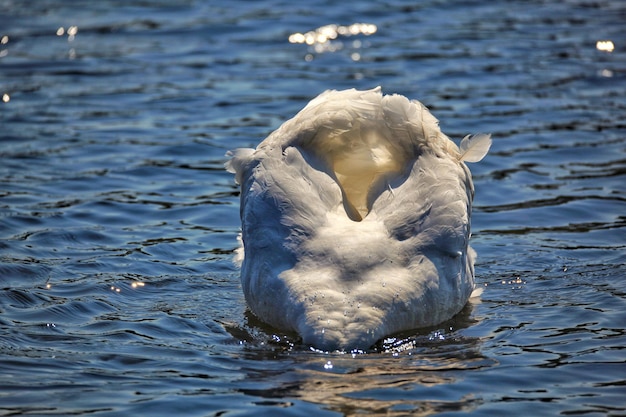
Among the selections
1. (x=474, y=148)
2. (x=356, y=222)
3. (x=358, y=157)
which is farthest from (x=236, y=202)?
(x=356, y=222)

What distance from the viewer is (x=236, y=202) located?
36.8 ft

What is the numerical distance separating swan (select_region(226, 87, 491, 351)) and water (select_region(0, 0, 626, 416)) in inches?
9.3

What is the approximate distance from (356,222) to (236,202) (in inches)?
153

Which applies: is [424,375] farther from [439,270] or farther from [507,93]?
[507,93]

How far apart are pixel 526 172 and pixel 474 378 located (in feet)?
18.0

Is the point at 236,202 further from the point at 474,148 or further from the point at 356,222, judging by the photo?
the point at 356,222

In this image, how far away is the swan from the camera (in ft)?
22.6

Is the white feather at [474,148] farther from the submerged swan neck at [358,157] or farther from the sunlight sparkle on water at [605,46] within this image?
the sunlight sparkle on water at [605,46]

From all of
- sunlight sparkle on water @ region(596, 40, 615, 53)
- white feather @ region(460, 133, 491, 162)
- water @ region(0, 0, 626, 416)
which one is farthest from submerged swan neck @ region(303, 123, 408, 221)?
sunlight sparkle on water @ region(596, 40, 615, 53)

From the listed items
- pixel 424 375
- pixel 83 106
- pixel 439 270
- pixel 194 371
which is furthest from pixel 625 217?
pixel 83 106

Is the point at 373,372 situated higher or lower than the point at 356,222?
lower

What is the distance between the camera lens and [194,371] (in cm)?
679

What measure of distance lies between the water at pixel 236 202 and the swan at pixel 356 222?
24 cm

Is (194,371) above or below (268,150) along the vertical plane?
below
